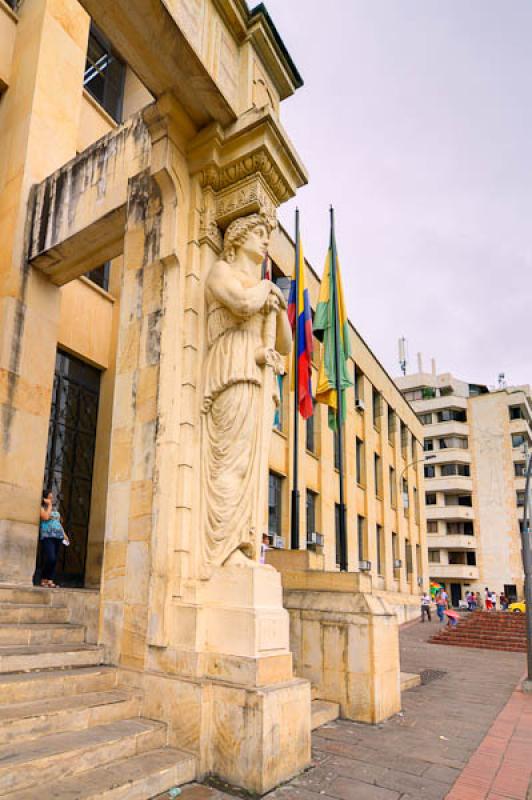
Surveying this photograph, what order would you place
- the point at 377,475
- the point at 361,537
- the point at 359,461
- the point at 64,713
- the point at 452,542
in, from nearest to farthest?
the point at 64,713
the point at 361,537
the point at 359,461
the point at 377,475
the point at 452,542

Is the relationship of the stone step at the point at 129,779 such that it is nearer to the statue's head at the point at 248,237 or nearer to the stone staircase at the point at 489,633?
the statue's head at the point at 248,237

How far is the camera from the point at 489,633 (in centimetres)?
2317

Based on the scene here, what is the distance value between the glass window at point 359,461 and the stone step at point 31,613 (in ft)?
64.9

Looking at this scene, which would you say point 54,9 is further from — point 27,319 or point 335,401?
point 335,401

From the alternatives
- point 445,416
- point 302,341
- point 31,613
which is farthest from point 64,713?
point 445,416

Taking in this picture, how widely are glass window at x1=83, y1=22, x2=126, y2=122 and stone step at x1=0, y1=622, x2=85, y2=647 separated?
11.7m

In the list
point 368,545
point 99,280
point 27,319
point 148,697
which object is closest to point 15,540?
point 27,319

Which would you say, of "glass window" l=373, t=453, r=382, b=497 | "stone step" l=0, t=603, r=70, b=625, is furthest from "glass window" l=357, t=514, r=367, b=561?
"stone step" l=0, t=603, r=70, b=625

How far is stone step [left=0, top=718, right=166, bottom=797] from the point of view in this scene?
3229 millimetres

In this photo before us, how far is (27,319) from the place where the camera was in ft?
26.7

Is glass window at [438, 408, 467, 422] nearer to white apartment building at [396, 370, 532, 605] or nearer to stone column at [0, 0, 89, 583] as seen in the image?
white apartment building at [396, 370, 532, 605]

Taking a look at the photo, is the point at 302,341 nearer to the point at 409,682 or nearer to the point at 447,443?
the point at 409,682

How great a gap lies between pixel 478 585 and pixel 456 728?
163 feet

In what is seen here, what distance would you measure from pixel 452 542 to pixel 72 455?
47640 millimetres
